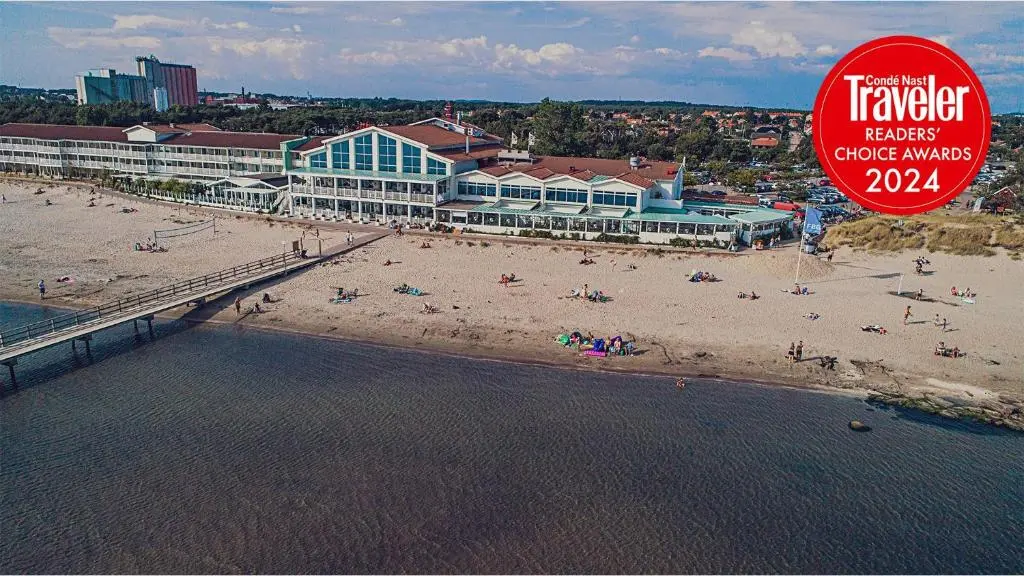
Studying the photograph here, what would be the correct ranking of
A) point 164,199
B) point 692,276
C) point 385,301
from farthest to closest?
point 164,199, point 692,276, point 385,301

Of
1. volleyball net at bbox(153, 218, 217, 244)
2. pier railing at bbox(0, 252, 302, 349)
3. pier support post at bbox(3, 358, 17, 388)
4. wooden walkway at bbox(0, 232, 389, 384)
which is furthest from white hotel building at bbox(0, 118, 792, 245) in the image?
pier support post at bbox(3, 358, 17, 388)

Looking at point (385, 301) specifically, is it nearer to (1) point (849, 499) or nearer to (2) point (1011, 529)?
(1) point (849, 499)

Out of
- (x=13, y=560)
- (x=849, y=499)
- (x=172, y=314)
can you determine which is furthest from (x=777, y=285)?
(x=13, y=560)

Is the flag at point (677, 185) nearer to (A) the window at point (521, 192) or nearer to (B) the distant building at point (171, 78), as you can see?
(A) the window at point (521, 192)

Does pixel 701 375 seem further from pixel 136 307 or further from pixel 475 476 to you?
pixel 136 307

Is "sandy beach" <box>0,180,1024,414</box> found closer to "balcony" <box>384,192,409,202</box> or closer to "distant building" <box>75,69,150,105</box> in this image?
"balcony" <box>384,192,409,202</box>

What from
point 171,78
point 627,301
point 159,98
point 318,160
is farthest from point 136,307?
point 171,78
